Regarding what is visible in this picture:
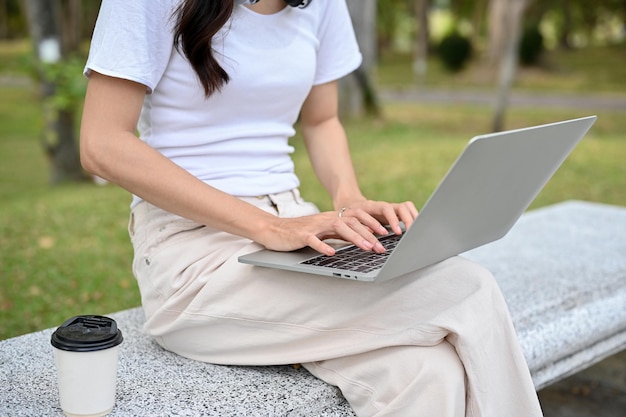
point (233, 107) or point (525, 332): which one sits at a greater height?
point (233, 107)

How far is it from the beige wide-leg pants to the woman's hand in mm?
76

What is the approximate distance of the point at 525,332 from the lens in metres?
2.46

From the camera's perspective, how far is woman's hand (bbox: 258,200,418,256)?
1749 millimetres

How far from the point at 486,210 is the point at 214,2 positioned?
0.79 meters

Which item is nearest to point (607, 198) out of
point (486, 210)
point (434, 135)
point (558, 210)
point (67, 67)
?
point (558, 210)

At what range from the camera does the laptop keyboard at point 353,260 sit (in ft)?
5.55

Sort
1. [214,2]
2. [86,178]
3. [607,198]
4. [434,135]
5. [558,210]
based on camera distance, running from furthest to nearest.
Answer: [434,135], [86,178], [607,198], [558,210], [214,2]

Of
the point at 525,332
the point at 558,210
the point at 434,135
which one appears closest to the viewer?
the point at 525,332

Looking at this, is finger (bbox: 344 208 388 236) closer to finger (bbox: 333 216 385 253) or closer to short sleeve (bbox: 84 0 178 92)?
finger (bbox: 333 216 385 253)

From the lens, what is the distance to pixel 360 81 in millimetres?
11180

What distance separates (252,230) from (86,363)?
47cm

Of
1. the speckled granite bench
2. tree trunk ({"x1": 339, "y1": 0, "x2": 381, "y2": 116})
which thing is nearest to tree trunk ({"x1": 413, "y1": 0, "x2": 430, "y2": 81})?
tree trunk ({"x1": 339, "y1": 0, "x2": 381, "y2": 116})

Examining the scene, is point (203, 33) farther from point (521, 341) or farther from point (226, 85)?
point (521, 341)

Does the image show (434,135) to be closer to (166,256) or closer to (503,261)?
(503,261)
